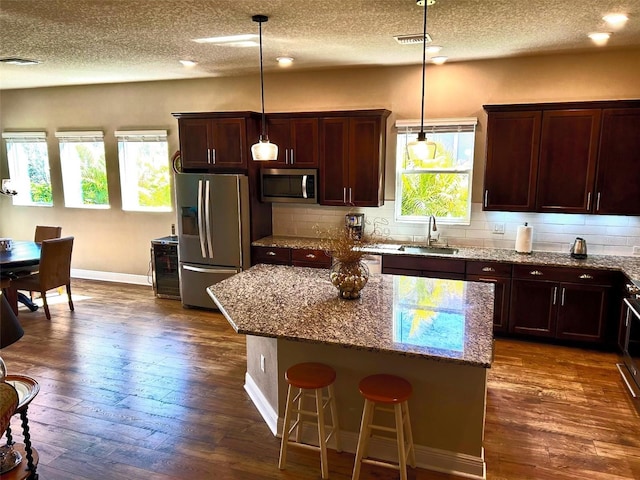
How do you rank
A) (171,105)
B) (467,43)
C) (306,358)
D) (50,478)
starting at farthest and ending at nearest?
(171,105) → (467,43) → (306,358) → (50,478)

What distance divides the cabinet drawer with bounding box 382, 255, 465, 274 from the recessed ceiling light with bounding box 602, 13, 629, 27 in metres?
2.28

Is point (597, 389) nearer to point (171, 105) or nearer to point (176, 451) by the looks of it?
point (176, 451)

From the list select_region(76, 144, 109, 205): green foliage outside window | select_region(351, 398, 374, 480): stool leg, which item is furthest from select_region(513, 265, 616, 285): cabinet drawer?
select_region(76, 144, 109, 205): green foliage outside window

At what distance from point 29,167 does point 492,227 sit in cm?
686

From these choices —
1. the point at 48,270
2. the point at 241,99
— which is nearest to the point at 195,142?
the point at 241,99

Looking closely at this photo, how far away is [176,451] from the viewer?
9.29 ft

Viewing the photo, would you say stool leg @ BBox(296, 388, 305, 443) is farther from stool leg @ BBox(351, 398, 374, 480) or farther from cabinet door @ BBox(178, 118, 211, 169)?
cabinet door @ BBox(178, 118, 211, 169)

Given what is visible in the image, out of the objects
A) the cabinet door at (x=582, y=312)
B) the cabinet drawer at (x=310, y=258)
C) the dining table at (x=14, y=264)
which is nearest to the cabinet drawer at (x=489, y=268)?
the cabinet door at (x=582, y=312)

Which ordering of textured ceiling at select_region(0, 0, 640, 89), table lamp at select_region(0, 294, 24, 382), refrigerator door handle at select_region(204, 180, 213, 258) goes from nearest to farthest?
table lamp at select_region(0, 294, 24, 382)
textured ceiling at select_region(0, 0, 640, 89)
refrigerator door handle at select_region(204, 180, 213, 258)

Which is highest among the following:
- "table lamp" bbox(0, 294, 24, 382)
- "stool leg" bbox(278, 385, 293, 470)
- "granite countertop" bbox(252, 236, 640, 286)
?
"table lamp" bbox(0, 294, 24, 382)

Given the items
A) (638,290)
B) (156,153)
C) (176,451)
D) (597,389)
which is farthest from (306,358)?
(156,153)

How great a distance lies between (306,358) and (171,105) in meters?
4.60

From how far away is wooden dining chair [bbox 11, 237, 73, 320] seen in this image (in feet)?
16.7

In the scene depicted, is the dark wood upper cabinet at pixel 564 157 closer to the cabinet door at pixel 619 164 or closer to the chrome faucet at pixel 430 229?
the cabinet door at pixel 619 164
